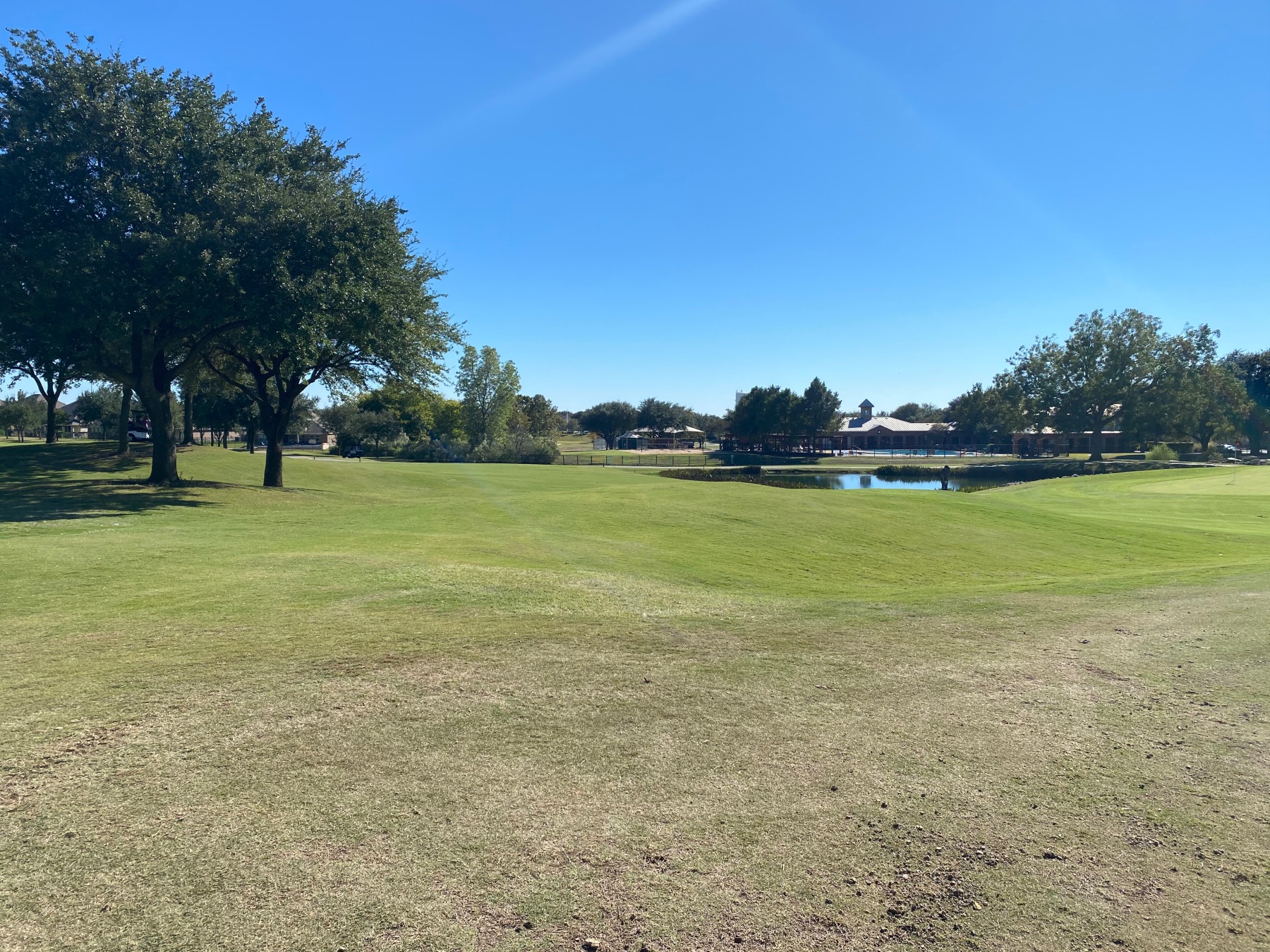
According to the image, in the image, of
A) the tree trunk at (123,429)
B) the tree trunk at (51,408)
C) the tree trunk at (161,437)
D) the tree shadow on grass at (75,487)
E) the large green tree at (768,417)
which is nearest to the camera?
the tree shadow on grass at (75,487)

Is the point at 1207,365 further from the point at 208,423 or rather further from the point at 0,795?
the point at 0,795

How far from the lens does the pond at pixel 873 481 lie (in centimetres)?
6156

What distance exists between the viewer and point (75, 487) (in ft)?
86.1

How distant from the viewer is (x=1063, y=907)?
150 inches

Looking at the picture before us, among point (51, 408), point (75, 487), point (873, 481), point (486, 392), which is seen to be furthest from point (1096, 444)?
point (51, 408)

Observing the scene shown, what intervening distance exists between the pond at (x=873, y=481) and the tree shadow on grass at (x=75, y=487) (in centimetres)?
4475

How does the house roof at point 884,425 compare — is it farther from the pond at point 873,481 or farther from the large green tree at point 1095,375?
the pond at point 873,481

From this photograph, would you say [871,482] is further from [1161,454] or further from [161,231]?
[161,231]

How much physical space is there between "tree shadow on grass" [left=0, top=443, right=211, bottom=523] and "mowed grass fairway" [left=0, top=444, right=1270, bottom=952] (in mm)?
10208

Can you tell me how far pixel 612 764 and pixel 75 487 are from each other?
2889 centimetres

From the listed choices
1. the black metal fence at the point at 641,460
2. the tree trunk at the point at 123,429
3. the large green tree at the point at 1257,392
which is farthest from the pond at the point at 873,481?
the large green tree at the point at 1257,392

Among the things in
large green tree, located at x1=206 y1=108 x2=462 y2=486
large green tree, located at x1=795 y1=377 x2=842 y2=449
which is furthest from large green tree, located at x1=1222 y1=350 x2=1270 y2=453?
large green tree, located at x1=206 y1=108 x2=462 y2=486

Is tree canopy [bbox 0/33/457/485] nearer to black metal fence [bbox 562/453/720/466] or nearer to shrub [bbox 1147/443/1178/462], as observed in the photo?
black metal fence [bbox 562/453/720/466]

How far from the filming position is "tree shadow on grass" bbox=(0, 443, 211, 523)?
20922mm
